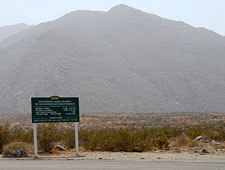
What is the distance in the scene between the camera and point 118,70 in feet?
259

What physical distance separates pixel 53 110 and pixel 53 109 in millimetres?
39

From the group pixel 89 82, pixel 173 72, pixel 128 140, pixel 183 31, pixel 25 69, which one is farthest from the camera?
pixel 183 31

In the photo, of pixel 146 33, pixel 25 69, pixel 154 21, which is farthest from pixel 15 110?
pixel 154 21

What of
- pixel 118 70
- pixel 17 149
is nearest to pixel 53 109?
pixel 17 149

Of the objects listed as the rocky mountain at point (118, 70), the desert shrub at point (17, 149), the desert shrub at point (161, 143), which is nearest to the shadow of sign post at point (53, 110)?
the desert shrub at point (17, 149)

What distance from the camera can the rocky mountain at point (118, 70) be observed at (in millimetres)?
68438

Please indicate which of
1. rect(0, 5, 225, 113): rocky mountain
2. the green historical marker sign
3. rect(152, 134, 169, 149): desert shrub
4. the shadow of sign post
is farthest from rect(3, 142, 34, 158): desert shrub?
rect(0, 5, 225, 113): rocky mountain

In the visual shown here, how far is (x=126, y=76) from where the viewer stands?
77.1 metres

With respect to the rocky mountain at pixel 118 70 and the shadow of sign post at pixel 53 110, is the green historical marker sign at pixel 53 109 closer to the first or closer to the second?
the shadow of sign post at pixel 53 110

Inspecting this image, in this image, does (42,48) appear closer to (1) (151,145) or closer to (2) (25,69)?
(2) (25,69)

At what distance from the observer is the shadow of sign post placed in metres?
14.2

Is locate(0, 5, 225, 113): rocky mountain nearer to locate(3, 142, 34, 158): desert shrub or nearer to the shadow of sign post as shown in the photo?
locate(3, 142, 34, 158): desert shrub

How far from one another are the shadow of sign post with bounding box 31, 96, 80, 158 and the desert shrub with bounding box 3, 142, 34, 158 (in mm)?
967

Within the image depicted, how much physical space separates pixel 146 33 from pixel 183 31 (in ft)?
57.5
